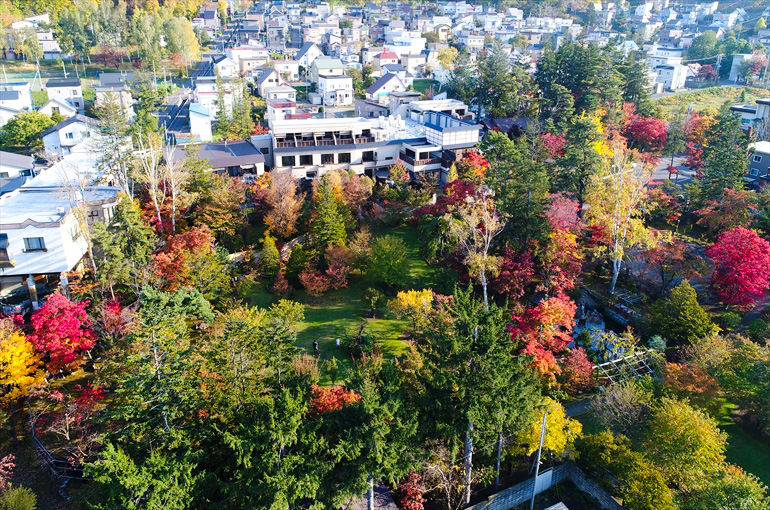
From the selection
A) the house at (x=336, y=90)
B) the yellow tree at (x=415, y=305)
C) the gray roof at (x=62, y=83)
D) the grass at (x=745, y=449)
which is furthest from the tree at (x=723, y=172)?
the gray roof at (x=62, y=83)

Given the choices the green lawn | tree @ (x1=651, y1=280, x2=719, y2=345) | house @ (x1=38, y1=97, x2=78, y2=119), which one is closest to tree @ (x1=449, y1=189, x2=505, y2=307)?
the green lawn

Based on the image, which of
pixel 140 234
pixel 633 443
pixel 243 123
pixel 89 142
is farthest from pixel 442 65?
pixel 633 443

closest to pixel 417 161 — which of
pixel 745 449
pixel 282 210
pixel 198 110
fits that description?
pixel 282 210

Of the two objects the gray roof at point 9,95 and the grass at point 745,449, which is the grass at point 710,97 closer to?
the grass at point 745,449

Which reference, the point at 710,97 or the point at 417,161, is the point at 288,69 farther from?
the point at 710,97

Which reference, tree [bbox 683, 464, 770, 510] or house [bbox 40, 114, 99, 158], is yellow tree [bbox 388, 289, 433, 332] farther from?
house [bbox 40, 114, 99, 158]

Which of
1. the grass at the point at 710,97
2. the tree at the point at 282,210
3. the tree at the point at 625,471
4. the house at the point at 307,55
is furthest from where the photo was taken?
the house at the point at 307,55
